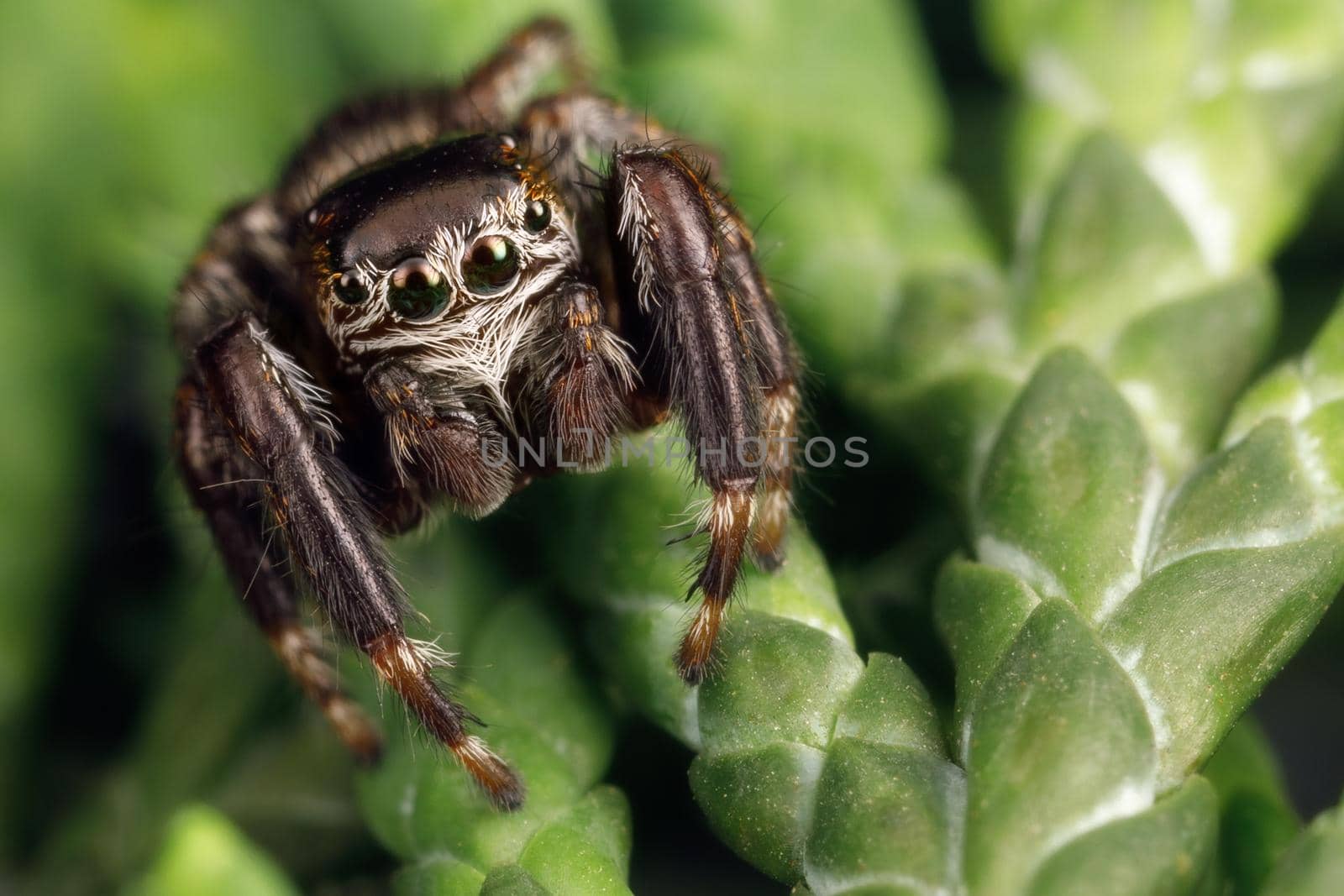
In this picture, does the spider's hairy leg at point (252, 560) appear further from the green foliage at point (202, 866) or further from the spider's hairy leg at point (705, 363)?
the spider's hairy leg at point (705, 363)

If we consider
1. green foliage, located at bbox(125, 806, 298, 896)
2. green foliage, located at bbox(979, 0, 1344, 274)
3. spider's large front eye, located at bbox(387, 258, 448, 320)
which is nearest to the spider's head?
spider's large front eye, located at bbox(387, 258, 448, 320)

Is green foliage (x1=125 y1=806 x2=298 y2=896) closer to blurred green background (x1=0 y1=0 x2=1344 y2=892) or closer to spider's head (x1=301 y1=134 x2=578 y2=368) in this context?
blurred green background (x1=0 y1=0 x2=1344 y2=892)

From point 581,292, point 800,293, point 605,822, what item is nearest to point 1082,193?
point 800,293

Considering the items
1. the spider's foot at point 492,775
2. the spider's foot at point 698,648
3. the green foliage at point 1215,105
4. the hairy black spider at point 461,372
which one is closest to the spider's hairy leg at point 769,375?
the hairy black spider at point 461,372

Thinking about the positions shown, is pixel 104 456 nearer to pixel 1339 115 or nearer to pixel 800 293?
pixel 800 293

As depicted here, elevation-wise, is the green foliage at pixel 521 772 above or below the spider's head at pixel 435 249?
below

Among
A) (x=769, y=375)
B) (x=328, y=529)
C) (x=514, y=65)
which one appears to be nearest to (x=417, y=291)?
(x=328, y=529)
